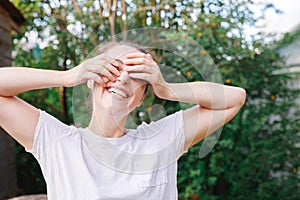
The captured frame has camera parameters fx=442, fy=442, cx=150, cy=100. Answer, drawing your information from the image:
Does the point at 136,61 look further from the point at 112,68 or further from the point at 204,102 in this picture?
the point at 204,102

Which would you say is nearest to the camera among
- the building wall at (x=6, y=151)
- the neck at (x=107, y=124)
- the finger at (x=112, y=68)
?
the finger at (x=112, y=68)

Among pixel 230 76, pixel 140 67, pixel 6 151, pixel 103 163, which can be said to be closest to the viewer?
pixel 140 67

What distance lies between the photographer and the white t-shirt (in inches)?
43.0

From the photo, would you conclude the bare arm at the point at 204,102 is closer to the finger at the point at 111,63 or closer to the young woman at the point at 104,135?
the young woman at the point at 104,135

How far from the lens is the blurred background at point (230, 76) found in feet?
12.4

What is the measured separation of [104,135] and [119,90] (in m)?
0.17

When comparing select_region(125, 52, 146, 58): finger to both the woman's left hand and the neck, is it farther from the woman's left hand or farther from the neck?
the neck

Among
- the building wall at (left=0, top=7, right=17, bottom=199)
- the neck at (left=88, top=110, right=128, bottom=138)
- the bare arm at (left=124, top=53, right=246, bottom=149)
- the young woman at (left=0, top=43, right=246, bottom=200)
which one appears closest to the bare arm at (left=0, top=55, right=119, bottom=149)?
the young woman at (left=0, top=43, right=246, bottom=200)

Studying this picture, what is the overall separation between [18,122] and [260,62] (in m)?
3.29

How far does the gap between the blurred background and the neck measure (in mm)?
2276

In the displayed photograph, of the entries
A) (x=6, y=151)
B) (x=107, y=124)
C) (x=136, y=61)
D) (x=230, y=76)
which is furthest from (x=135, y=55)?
(x=6, y=151)

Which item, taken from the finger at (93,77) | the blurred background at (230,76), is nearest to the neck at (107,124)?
the finger at (93,77)

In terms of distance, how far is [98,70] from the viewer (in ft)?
3.37

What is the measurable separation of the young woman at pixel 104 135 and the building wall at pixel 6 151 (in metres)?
3.21
